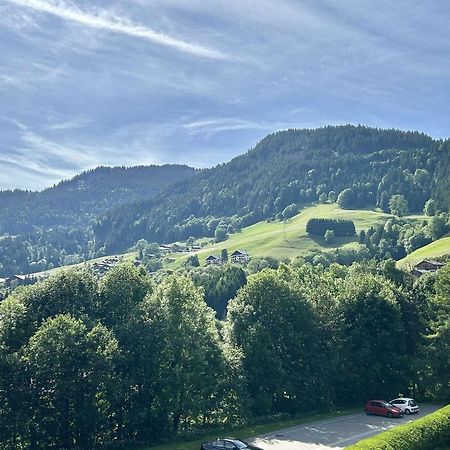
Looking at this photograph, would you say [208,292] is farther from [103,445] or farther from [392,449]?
[392,449]

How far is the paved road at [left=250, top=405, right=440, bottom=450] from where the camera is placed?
3781 cm

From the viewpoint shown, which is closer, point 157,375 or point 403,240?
point 157,375

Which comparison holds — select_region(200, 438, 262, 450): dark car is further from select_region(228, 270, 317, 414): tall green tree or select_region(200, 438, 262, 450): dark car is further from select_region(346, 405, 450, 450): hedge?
select_region(228, 270, 317, 414): tall green tree

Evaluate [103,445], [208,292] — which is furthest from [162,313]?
[208,292]

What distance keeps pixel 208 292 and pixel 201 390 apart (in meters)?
98.2

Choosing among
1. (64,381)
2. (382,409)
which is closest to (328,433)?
(382,409)

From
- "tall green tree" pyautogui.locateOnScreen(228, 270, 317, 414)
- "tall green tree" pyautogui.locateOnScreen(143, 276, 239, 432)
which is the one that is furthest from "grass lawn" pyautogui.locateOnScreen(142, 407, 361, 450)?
"tall green tree" pyautogui.locateOnScreen(143, 276, 239, 432)

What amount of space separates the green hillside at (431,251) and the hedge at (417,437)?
11495cm

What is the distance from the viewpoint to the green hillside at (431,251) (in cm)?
14612

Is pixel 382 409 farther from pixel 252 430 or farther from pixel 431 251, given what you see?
pixel 431 251

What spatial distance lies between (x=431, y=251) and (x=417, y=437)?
131307mm

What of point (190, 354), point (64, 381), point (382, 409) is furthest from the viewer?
point (382, 409)

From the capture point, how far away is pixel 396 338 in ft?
171

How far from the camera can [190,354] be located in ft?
139
